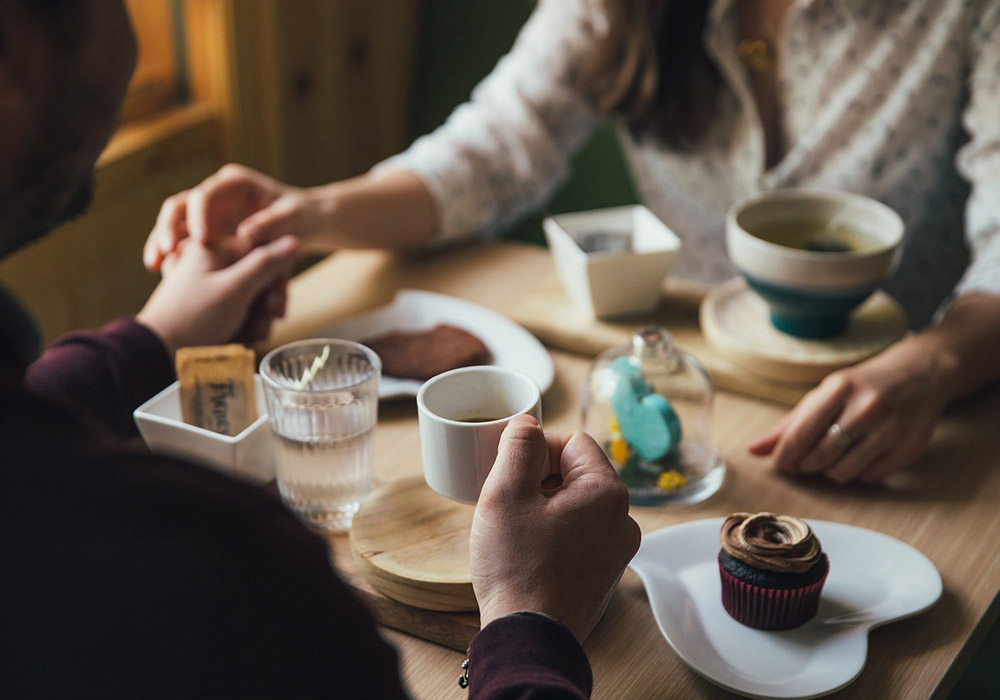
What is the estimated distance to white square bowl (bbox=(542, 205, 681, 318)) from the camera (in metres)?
1.27

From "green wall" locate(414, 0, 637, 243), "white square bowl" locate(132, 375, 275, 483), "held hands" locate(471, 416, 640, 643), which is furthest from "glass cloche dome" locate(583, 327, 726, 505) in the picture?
"green wall" locate(414, 0, 637, 243)

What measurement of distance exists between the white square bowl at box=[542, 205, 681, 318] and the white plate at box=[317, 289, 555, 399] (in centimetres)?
10

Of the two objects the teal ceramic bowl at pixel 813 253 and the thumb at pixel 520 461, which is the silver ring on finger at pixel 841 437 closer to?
the teal ceramic bowl at pixel 813 253

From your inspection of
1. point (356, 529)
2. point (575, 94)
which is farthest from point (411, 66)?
point (356, 529)

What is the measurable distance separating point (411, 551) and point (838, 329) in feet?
2.03

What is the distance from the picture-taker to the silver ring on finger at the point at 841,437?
1017mm

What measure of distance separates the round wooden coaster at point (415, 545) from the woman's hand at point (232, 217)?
51cm

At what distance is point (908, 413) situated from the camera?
1.05 meters

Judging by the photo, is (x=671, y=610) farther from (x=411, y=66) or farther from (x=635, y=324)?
(x=411, y=66)

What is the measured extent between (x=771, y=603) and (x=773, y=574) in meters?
0.02

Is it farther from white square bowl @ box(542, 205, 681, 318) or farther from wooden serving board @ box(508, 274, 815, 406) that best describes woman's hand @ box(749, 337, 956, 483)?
white square bowl @ box(542, 205, 681, 318)

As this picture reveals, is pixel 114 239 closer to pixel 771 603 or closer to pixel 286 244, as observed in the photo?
pixel 286 244

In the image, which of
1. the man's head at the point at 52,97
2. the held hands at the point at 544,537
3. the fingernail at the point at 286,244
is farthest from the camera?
the fingernail at the point at 286,244

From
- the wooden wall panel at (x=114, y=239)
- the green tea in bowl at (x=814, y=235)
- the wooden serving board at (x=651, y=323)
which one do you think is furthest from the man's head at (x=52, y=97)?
the wooden wall panel at (x=114, y=239)
